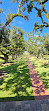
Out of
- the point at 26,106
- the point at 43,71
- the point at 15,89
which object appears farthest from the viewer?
the point at 43,71

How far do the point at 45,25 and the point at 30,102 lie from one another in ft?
21.7

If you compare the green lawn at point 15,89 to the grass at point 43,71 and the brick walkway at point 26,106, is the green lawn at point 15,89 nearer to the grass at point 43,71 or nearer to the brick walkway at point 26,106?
the grass at point 43,71

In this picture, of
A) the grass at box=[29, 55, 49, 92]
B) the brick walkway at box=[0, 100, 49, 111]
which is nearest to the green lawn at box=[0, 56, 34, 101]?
the grass at box=[29, 55, 49, 92]

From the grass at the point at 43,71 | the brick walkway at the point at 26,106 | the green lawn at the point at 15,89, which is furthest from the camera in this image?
the grass at the point at 43,71

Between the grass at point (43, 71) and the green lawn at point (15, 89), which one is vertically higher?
the green lawn at point (15, 89)

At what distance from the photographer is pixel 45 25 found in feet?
22.5

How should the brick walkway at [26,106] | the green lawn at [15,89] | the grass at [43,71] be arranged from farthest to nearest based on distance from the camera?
1. the grass at [43,71]
2. the green lawn at [15,89]
3. the brick walkway at [26,106]

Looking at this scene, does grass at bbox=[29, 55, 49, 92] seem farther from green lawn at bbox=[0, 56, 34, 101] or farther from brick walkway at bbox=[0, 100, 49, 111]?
brick walkway at bbox=[0, 100, 49, 111]

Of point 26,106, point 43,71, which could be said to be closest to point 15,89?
point 26,106

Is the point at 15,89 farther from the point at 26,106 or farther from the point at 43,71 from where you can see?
the point at 43,71

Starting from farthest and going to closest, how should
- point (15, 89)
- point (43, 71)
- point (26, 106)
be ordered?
point (43, 71)
point (15, 89)
point (26, 106)

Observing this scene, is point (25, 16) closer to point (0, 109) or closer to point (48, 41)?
point (0, 109)

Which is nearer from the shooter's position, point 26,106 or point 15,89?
point 26,106

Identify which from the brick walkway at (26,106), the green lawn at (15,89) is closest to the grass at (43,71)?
the green lawn at (15,89)
